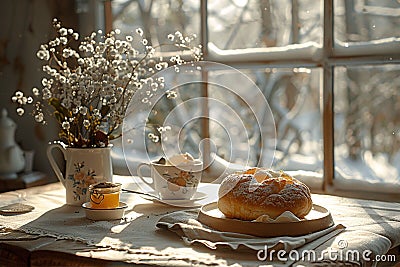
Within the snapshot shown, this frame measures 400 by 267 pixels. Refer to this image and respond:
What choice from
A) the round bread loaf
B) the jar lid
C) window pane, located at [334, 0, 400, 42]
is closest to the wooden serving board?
the round bread loaf

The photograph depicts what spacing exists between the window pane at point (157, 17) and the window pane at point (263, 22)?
3.8 inches

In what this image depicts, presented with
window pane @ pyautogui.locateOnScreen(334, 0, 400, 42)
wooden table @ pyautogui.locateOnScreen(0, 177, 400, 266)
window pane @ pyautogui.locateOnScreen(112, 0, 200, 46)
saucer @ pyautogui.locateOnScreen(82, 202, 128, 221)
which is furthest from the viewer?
window pane @ pyautogui.locateOnScreen(112, 0, 200, 46)

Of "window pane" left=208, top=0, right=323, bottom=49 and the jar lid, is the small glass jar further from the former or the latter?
the jar lid

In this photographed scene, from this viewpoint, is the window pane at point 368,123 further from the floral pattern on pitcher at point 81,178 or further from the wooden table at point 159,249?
the floral pattern on pitcher at point 81,178

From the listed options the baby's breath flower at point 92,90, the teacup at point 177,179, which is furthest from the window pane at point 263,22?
the teacup at point 177,179

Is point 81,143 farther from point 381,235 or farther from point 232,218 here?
point 381,235

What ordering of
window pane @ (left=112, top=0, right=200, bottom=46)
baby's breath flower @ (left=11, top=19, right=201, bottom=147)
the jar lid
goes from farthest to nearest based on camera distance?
the jar lid → window pane @ (left=112, top=0, right=200, bottom=46) → baby's breath flower @ (left=11, top=19, right=201, bottom=147)

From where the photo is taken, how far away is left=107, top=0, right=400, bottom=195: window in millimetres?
2293

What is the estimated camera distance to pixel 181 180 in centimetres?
183

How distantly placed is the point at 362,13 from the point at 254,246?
128cm

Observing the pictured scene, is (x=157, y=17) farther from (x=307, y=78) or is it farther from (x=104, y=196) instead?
(x=104, y=196)

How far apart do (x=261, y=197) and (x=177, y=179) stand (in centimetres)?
44

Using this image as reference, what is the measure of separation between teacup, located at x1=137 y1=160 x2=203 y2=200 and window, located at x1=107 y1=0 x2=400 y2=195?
0.74 meters

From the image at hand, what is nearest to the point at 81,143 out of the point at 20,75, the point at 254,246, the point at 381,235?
the point at 254,246
